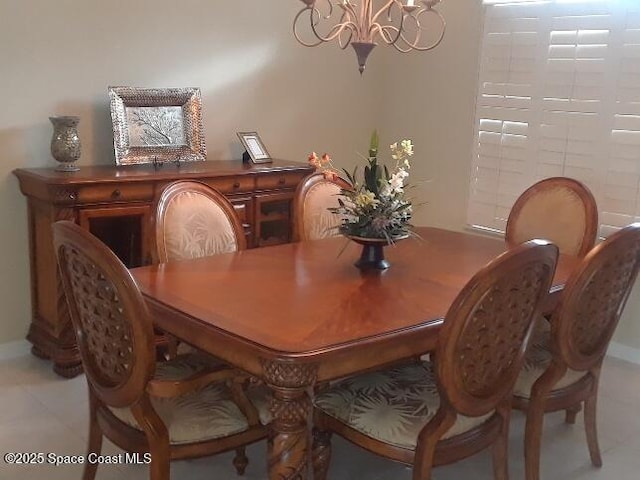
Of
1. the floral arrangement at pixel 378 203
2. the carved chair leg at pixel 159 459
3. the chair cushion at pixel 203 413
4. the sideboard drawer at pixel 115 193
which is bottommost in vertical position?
the carved chair leg at pixel 159 459

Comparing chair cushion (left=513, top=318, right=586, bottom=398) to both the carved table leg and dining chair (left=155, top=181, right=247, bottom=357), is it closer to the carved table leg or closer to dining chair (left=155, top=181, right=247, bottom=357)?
the carved table leg

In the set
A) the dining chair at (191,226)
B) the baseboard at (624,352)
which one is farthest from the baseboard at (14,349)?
the baseboard at (624,352)

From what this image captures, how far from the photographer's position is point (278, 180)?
4047mm

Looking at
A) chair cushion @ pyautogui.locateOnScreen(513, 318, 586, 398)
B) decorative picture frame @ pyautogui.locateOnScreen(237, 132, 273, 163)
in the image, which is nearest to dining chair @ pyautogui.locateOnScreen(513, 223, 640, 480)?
chair cushion @ pyautogui.locateOnScreen(513, 318, 586, 398)

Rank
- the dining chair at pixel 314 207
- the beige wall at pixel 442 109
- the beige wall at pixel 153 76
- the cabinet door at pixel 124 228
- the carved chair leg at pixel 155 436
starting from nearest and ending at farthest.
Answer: the carved chair leg at pixel 155 436
the dining chair at pixel 314 207
the cabinet door at pixel 124 228
the beige wall at pixel 153 76
the beige wall at pixel 442 109

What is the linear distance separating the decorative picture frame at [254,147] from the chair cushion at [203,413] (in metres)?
2.12

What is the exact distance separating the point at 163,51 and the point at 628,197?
264cm

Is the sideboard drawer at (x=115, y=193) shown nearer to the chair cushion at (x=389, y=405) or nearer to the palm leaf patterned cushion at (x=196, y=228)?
the palm leaf patterned cushion at (x=196, y=228)

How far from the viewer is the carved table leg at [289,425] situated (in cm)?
180

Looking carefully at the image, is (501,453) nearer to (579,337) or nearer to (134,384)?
(579,337)

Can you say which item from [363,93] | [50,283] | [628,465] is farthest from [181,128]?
[628,465]

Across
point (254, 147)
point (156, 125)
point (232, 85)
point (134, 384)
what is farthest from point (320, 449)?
point (232, 85)

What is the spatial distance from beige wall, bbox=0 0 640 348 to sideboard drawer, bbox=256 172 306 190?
1.61 feet

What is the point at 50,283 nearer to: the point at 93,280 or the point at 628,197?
the point at 93,280
